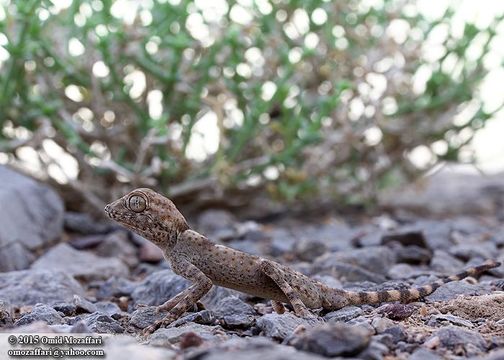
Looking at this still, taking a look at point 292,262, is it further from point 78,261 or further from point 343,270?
point 78,261

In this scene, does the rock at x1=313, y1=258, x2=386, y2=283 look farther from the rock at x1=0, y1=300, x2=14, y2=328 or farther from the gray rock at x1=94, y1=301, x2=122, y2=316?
the rock at x1=0, y1=300, x2=14, y2=328

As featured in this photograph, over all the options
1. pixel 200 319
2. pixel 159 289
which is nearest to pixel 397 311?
pixel 200 319

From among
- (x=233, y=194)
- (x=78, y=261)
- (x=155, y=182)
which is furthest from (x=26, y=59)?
(x=233, y=194)

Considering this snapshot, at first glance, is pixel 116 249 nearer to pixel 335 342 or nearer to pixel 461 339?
pixel 461 339

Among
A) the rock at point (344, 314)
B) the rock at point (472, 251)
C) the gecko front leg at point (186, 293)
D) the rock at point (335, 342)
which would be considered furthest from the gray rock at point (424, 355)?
the rock at point (472, 251)

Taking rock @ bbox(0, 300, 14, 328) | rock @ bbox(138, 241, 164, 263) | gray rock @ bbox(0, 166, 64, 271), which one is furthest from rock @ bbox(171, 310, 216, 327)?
rock @ bbox(138, 241, 164, 263)
